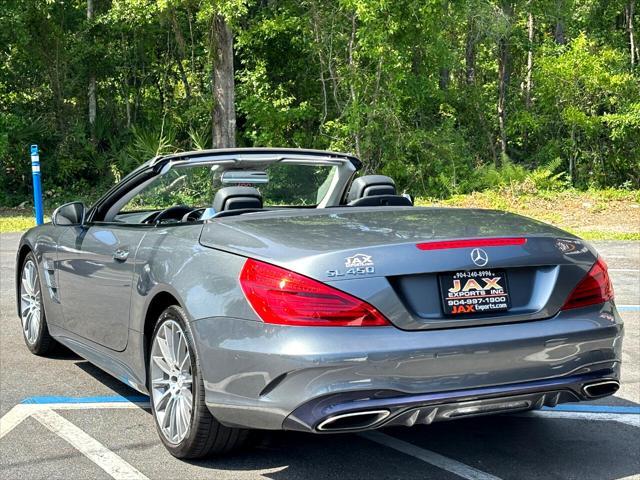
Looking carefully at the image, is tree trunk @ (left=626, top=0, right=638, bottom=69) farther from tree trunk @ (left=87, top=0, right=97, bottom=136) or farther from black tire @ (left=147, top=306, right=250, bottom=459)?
black tire @ (left=147, top=306, right=250, bottom=459)

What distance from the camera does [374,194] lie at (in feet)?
18.5

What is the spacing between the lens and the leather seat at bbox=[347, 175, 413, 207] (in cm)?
544

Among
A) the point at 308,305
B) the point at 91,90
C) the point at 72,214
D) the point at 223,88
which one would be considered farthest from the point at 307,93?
the point at 308,305

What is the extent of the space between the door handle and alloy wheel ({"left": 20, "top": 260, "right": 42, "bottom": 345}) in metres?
1.69

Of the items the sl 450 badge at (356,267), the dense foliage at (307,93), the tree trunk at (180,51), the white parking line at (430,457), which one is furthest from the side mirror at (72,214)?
the tree trunk at (180,51)

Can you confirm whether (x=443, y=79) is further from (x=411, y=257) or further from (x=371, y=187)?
(x=411, y=257)

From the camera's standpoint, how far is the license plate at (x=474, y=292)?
13.0 feet

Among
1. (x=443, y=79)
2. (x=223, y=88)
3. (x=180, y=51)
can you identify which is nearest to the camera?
(x=223, y=88)

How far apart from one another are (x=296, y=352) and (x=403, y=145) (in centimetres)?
2195

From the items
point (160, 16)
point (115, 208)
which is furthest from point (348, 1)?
point (115, 208)

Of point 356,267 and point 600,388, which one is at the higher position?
point 356,267

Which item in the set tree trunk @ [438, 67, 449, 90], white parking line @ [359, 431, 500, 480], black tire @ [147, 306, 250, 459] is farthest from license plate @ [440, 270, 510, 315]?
tree trunk @ [438, 67, 449, 90]

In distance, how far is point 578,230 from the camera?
17672 millimetres

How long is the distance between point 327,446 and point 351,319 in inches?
46.0
